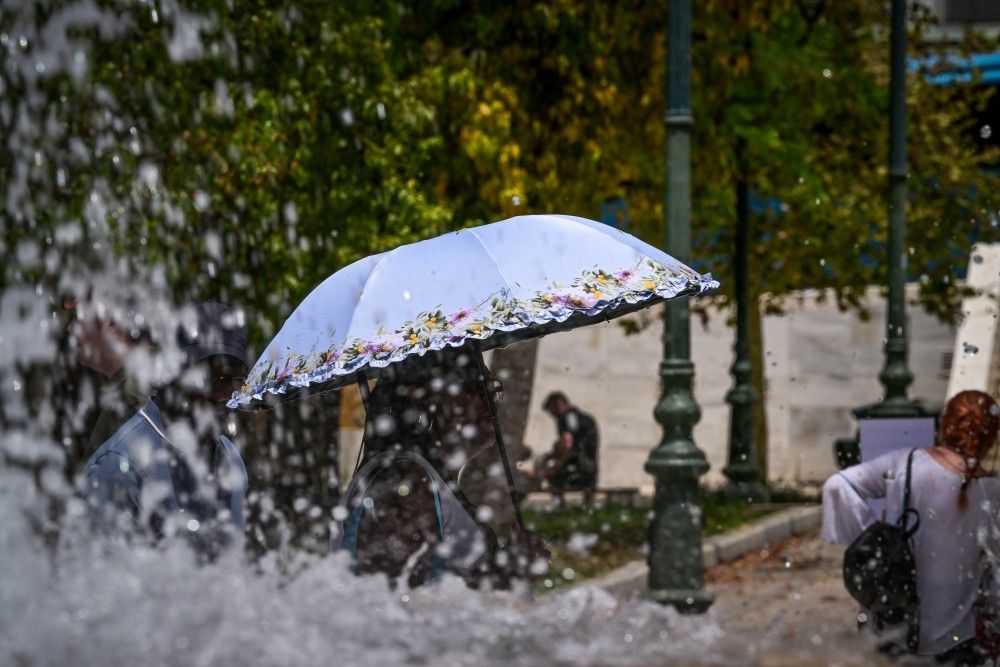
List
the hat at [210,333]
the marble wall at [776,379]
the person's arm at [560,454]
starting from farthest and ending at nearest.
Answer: the marble wall at [776,379], the person's arm at [560,454], the hat at [210,333]

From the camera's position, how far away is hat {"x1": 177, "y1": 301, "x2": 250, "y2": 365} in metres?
5.07

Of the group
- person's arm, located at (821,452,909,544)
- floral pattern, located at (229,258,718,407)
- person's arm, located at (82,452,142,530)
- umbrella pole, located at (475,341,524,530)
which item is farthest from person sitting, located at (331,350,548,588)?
person's arm, located at (821,452,909,544)

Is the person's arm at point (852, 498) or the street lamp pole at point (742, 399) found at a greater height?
the person's arm at point (852, 498)

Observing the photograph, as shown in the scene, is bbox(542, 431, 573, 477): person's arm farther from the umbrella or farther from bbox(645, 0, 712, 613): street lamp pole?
the umbrella

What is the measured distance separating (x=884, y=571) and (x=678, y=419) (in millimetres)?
5135

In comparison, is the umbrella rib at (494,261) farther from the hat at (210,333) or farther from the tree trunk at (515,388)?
the tree trunk at (515,388)

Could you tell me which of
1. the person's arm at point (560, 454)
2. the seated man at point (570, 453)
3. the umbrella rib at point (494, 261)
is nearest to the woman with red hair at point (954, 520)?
the umbrella rib at point (494, 261)

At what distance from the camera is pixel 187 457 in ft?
15.5

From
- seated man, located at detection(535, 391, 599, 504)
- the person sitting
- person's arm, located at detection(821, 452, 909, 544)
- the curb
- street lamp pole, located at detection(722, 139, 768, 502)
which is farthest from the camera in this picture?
seated man, located at detection(535, 391, 599, 504)

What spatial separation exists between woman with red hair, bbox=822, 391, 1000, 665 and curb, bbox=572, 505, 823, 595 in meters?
4.61

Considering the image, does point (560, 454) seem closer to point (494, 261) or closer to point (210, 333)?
point (494, 261)

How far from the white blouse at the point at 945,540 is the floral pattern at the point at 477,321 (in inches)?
55.7

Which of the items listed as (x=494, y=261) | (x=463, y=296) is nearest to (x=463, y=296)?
(x=463, y=296)

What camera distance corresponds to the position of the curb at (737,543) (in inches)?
504
